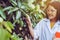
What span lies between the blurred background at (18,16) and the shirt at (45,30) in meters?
0.03

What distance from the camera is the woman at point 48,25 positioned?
1.09 metres

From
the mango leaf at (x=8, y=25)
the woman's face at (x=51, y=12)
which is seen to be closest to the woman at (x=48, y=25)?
the woman's face at (x=51, y=12)

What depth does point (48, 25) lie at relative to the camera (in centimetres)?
111

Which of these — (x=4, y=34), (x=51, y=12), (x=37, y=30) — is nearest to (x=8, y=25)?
(x=4, y=34)

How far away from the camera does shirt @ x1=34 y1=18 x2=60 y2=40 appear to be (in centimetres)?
109

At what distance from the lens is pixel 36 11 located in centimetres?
109

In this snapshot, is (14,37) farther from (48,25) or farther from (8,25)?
(48,25)

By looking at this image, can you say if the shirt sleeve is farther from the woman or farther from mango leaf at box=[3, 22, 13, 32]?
mango leaf at box=[3, 22, 13, 32]

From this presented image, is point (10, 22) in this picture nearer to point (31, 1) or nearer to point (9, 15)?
point (9, 15)

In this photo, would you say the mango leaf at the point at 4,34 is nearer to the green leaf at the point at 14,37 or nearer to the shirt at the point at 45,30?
the green leaf at the point at 14,37

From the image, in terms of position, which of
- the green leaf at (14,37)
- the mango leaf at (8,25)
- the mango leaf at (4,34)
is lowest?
the green leaf at (14,37)

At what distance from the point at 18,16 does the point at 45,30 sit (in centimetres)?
21

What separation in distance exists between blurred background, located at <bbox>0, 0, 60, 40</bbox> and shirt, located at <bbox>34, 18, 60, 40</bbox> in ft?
0.10

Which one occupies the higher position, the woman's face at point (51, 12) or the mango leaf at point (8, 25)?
the woman's face at point (51, 12)
